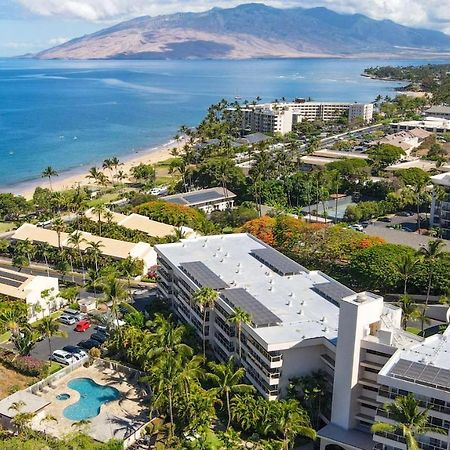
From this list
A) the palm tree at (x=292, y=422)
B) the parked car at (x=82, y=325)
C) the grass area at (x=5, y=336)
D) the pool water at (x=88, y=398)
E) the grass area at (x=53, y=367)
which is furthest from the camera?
the parked car at (x=82, y=325)

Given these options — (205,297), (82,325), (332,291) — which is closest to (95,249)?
(82,325)

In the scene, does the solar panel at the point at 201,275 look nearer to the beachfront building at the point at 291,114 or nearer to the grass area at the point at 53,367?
the grass area at the point at 53,367

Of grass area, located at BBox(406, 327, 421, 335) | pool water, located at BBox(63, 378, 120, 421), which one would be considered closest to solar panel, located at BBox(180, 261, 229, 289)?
pool water, located at BBox(63, 378, 120, 421)

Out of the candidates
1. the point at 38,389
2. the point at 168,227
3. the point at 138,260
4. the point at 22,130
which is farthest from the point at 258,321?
the point at 22,130

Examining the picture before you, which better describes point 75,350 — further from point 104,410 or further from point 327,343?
point 327,343

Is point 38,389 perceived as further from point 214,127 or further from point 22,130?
point 22,130

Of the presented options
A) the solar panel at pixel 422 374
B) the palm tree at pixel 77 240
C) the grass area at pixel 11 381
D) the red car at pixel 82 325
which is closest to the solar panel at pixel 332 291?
the solar panel at pixel 422 374
